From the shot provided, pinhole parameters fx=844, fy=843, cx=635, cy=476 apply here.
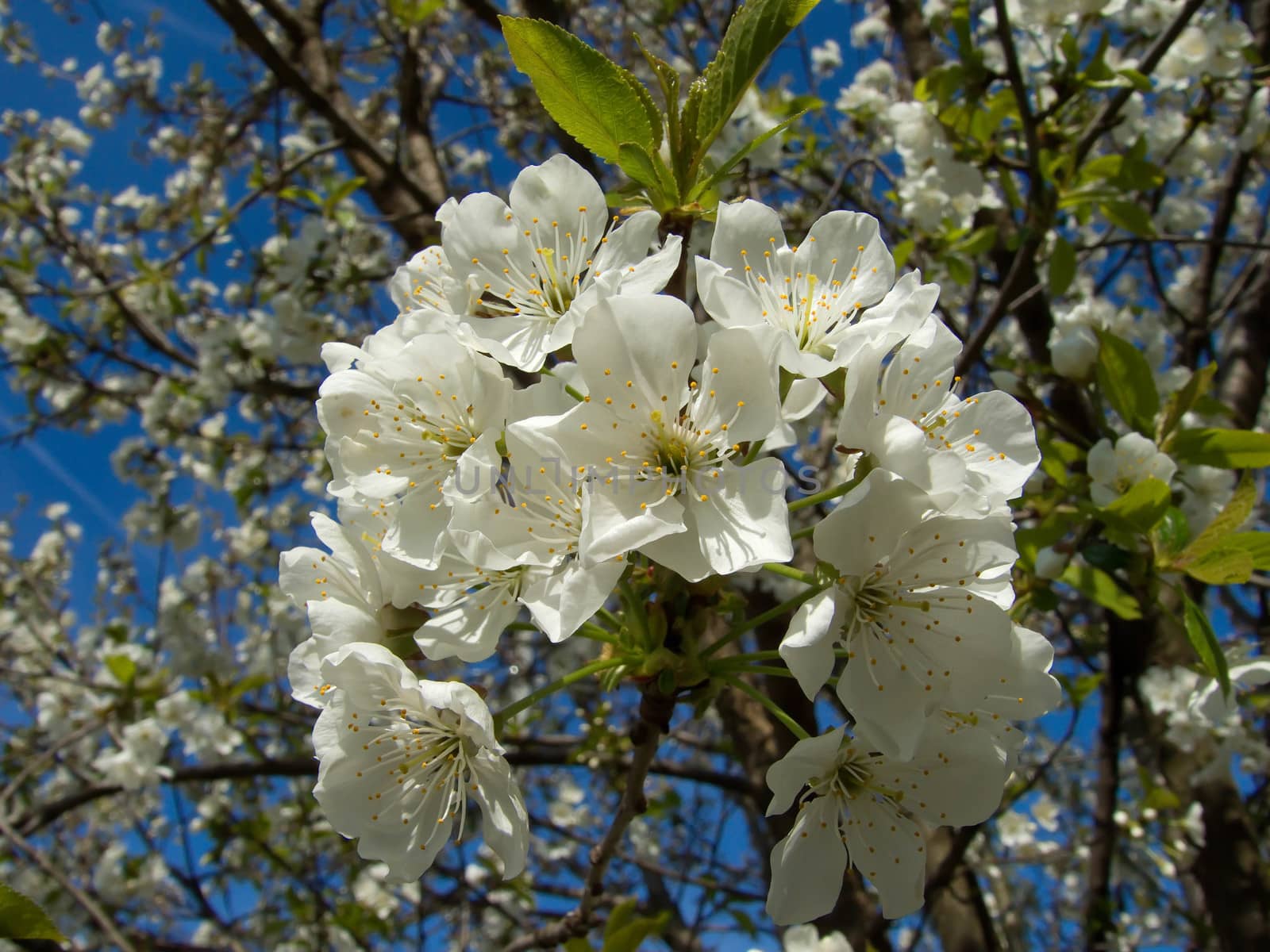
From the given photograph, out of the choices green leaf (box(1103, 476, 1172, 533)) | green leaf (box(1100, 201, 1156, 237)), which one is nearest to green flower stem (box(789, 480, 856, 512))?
green leaf (box(1103, 476, 1172, 533))

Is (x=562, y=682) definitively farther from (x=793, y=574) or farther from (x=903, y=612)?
(x=903, y=612)

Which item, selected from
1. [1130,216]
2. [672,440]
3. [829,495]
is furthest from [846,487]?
[1130,216]

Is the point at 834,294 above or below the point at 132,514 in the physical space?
below

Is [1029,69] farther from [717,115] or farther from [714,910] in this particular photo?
[714,910]

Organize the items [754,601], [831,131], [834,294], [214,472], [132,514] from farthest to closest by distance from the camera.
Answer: [132,514]
[214,472]
[831,131]
[754,601]
[834,294]

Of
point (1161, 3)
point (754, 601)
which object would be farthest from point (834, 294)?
point (1161, 3)

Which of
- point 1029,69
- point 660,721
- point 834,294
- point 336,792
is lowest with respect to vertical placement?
point 336,792

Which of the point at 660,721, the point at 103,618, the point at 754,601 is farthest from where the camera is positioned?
the point at 103,618

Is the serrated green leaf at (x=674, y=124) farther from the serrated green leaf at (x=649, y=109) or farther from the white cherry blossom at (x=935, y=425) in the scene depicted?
the white cherry blossom at (x=935, y=425)
